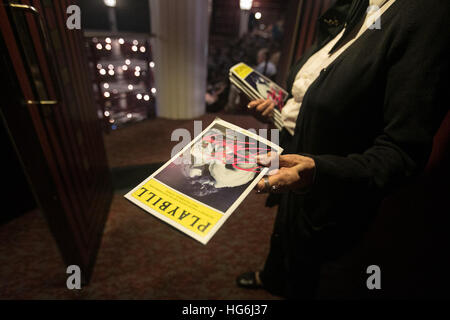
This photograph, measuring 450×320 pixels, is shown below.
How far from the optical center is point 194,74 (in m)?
3.48

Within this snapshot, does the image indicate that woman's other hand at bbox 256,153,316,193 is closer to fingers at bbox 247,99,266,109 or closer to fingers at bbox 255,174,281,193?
fingers at bbox 255,174,281,193

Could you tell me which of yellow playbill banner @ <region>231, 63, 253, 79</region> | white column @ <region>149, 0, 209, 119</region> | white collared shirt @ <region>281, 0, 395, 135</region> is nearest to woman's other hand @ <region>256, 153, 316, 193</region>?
white collared shirt @ <region>281, 0, 395, 135</region>

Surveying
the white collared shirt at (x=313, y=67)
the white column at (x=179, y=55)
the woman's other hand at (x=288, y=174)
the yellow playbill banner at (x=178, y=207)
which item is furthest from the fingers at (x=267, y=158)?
the white column at (x=179, y=55)

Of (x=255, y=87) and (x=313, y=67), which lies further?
(x=255, y=87)

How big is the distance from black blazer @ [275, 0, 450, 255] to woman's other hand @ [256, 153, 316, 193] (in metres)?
0.02

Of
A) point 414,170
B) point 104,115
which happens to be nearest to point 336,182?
point 414,170

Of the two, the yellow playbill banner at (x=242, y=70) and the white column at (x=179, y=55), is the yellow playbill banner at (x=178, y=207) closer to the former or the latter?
the yellow playbill banner at (x=242, y=70)

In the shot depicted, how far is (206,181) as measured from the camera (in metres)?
0.55

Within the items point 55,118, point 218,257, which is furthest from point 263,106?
point 218,257

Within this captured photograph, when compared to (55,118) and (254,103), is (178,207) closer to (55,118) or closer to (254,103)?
(254,103)

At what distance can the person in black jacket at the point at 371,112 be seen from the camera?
47 centimetres

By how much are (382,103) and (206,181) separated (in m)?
0.47

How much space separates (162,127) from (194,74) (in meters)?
0.95
